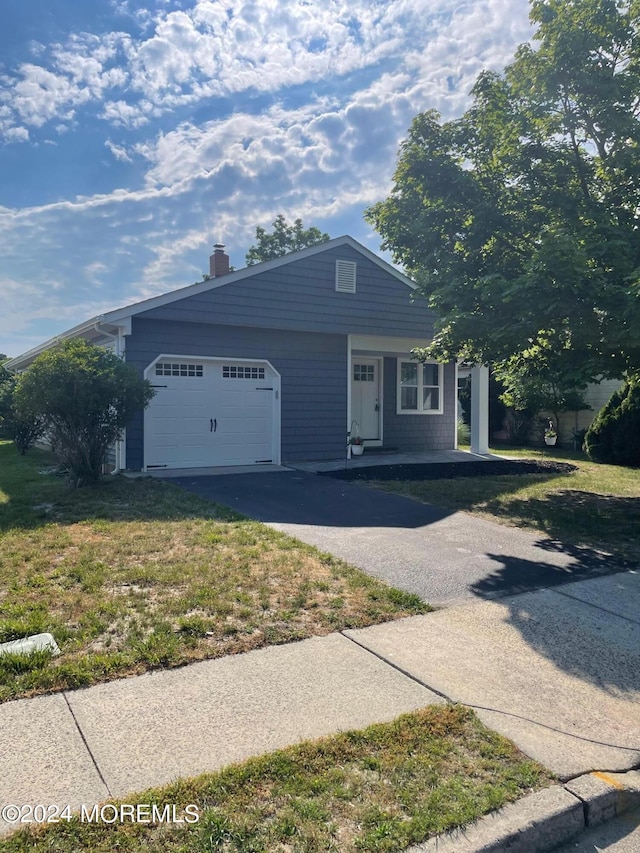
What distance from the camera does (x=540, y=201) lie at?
24.2 feet

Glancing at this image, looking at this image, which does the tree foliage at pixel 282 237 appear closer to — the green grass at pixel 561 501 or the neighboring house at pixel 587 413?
the neighboring house at pixel 587 413

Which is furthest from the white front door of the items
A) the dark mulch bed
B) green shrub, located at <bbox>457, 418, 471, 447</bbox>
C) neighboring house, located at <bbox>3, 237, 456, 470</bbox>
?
green shrub, located at <bbox>457, 418, 471, 447</bbox>

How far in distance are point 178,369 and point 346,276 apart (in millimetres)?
4472

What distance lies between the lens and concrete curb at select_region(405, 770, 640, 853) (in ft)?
7.13

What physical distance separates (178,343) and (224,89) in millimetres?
5105

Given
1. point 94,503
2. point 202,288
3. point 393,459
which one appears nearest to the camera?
point 94,503

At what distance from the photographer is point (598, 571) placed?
5.64 m

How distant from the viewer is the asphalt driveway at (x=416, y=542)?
206 inches

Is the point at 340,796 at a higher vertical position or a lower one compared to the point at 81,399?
lower

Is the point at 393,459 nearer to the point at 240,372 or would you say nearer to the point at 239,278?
the point at 240,372

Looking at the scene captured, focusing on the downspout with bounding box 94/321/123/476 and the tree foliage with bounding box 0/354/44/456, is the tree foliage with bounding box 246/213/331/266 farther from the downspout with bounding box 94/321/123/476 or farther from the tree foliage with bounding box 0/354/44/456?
the downspout with bounding box 94/321/123/476

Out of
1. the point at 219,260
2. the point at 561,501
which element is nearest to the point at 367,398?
the point at 219,260

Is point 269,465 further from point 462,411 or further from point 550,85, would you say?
point 462,411

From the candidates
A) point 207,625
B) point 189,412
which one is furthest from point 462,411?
point 207,625
